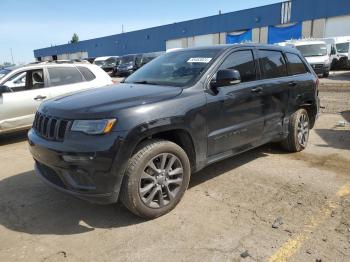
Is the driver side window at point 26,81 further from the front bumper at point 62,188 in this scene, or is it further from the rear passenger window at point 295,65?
the rear passenger window at point 295,65

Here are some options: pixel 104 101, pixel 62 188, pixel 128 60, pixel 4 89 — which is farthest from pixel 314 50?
pixel 62 188

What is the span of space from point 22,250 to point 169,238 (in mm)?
1305

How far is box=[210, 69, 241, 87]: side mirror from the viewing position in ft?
13.1

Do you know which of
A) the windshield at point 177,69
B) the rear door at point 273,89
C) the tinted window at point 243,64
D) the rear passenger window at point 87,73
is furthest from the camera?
the rear passenger window at point 87,73

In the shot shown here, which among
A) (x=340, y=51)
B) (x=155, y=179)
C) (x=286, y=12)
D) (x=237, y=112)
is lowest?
(x=155, y=179)

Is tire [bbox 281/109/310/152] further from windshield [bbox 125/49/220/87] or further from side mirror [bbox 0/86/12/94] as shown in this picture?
side mirror [bbox 0/86/12/94]

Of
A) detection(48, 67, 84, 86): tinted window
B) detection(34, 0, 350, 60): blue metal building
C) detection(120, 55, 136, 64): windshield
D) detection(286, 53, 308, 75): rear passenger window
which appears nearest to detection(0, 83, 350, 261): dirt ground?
detection(286, 53, 308, 75): rear passenger window

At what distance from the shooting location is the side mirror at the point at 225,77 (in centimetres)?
400

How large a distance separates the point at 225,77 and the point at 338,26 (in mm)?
30697

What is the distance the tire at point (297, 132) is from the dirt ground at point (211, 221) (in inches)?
20.6

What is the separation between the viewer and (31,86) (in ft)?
25.0

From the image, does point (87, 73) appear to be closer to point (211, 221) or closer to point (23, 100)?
point (23, 100)

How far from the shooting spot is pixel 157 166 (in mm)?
3693

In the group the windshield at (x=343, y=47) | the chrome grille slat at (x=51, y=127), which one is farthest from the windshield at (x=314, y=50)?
the chrome grille slat at (x=51, y=127)
